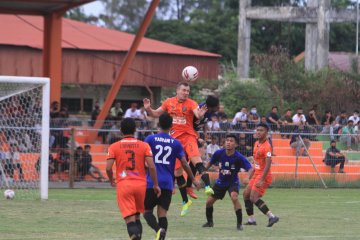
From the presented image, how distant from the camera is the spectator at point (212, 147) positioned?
2623cm

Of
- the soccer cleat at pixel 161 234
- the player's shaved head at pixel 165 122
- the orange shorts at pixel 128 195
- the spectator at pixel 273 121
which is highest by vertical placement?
the player's shaved head at pixel 165 122

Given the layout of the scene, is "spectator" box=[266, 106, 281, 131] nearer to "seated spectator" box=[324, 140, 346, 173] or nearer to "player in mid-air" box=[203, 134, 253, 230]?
"seated spectator" box=[324, 140, 346, 173]

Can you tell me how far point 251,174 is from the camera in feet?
51.8

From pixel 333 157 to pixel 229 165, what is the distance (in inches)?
499

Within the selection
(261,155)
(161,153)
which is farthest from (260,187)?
(161,153)

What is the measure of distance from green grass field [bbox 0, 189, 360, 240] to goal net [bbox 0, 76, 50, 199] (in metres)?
0.74

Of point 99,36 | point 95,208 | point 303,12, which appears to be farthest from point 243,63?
point 95,208

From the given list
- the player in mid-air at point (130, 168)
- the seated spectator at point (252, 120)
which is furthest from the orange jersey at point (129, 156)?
the seated spectator at point (252, 120)

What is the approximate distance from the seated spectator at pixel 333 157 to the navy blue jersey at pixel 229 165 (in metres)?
12.5

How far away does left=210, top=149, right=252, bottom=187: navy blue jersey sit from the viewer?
15555 millimetres

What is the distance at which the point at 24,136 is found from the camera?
22250mm

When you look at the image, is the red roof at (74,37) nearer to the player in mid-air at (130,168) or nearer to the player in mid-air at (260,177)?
the player in mid-air at (260,177)

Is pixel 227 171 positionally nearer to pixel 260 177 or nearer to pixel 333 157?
pixel 260 177

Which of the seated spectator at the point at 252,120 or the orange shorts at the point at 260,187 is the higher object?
the seated spectator at the point at 252,120
